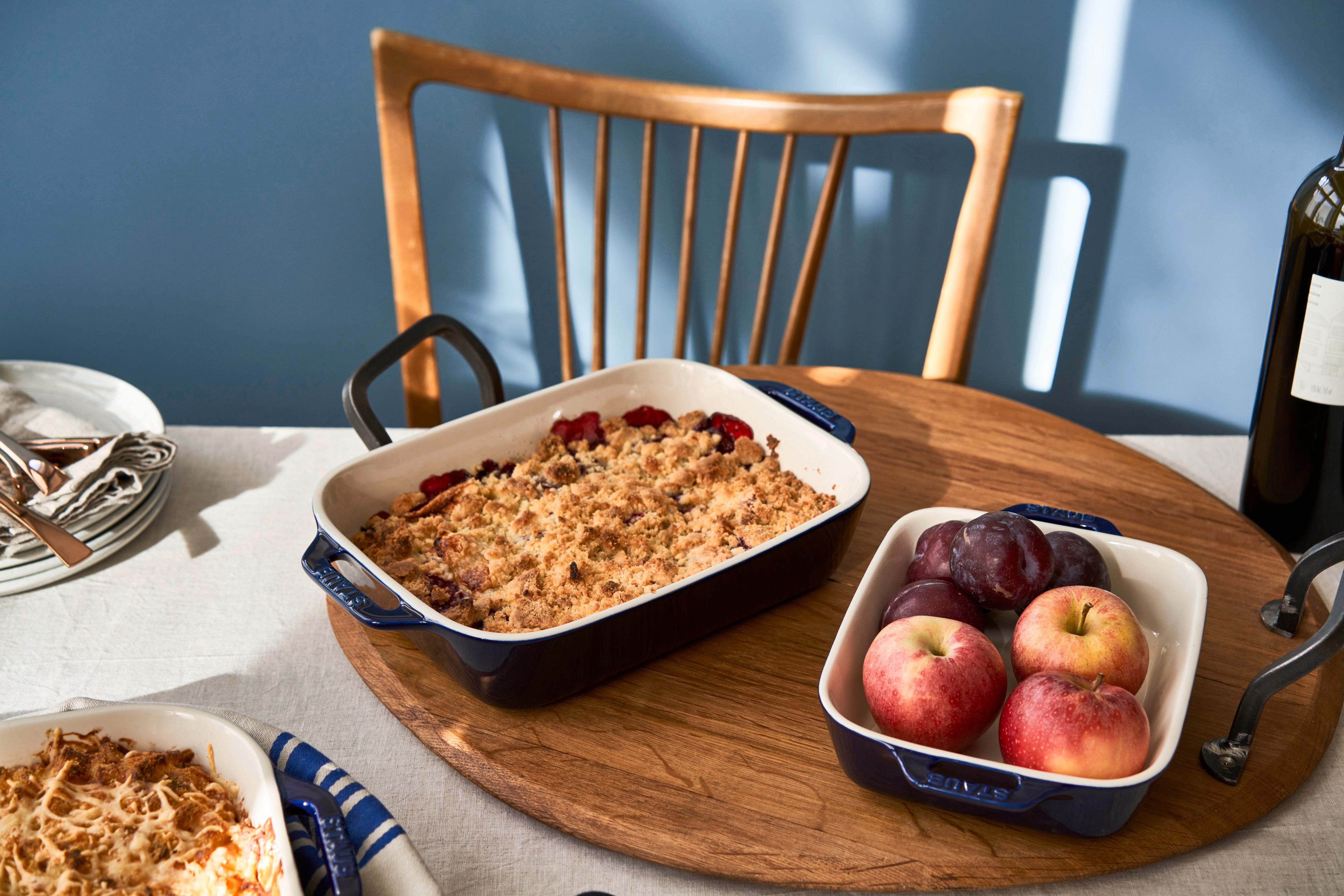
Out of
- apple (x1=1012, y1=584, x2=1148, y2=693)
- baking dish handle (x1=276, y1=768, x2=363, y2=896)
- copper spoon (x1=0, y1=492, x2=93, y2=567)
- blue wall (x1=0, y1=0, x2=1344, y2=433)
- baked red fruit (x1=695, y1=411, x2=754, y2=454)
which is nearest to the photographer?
baking dish handle (x1=276, y1=768, x2=363, y2=896)

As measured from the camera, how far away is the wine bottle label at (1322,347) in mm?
836

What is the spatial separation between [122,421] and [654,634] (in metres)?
0.69

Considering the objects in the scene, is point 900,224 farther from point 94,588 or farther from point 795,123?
point 94,588

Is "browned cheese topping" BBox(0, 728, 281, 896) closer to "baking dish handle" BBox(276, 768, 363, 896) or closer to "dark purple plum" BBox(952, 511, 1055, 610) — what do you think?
"baking dish handle" BBox(276, 768, 363, 896)

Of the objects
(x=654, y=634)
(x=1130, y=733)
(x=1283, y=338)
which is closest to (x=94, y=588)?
(x=654, y=634)

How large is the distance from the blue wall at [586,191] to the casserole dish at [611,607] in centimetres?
79

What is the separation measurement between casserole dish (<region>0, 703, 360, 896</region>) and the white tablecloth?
13cm

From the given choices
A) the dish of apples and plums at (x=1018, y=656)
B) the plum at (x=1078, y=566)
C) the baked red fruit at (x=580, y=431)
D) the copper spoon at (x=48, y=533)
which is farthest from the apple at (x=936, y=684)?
the copper spoon at (x=48, y=533)

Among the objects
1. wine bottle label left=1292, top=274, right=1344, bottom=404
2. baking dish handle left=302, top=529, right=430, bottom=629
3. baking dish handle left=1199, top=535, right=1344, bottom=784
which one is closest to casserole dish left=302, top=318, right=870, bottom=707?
baking dish handle left=302, top=529, right=430, bottom=629

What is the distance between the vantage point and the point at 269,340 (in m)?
1.86

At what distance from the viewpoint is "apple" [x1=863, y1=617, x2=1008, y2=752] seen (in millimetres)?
613

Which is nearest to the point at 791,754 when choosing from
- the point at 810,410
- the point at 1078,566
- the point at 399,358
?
the point at 1078,566

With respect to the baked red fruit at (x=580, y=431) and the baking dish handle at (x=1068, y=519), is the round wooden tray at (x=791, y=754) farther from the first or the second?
the baked red fruit at (x=580, y=431)

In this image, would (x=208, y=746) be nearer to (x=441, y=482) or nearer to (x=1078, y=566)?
(x=441, y=482)
